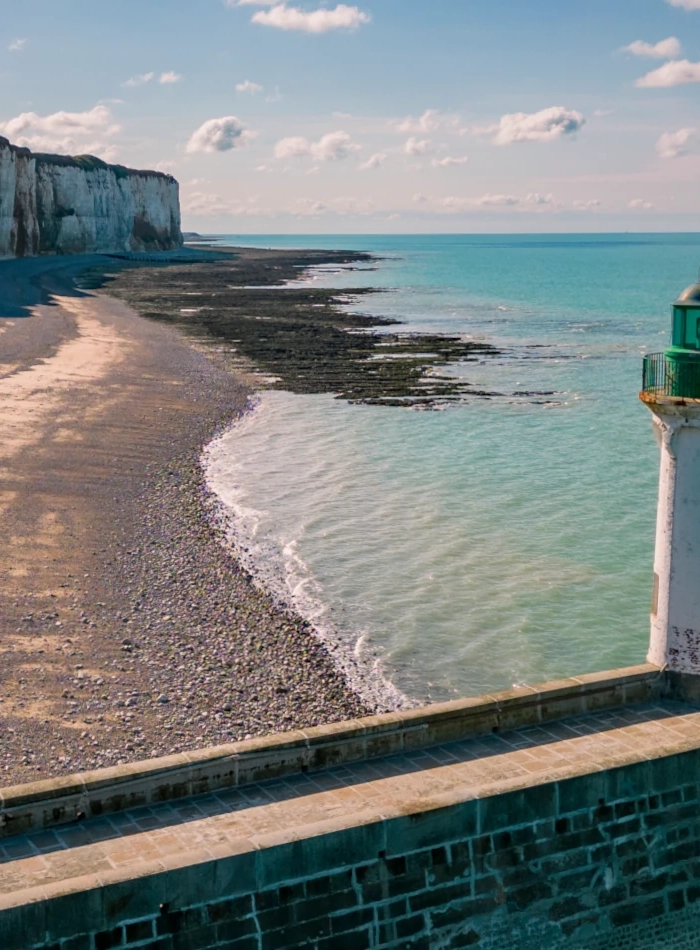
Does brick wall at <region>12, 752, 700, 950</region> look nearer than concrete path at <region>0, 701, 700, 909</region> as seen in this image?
Yes

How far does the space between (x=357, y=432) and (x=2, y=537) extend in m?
16.2

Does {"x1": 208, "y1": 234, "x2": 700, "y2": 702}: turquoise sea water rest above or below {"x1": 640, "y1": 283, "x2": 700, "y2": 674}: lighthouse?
below

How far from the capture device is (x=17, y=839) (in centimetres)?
881

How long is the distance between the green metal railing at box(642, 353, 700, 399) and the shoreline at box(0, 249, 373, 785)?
7.12 metres

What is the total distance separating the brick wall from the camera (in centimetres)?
789

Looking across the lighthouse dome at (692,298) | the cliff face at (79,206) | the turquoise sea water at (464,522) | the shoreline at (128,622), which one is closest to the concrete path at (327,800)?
the lighthouse dome at (692,298)

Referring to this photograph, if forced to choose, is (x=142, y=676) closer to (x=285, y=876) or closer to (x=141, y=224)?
(x=285, y=876)

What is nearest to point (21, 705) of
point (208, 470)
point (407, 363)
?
point (208, 470)

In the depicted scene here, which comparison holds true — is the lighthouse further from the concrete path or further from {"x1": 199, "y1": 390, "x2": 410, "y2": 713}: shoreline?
{"x1": 199, "y1": 390, "x2": 410, "y2": 713}: shoreline

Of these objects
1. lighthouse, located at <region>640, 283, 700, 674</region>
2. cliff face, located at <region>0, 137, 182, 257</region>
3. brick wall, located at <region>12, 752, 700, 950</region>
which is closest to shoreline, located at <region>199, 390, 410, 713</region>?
lighthouse, located at <region>640, 283, 700, 674</region>

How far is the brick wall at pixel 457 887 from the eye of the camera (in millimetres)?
7891

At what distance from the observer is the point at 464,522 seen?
2659 centimetres

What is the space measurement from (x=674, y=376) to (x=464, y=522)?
15542mm

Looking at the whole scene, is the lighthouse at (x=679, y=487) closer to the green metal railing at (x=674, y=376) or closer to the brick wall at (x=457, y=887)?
the green metal railing at (x=674, y=376)
